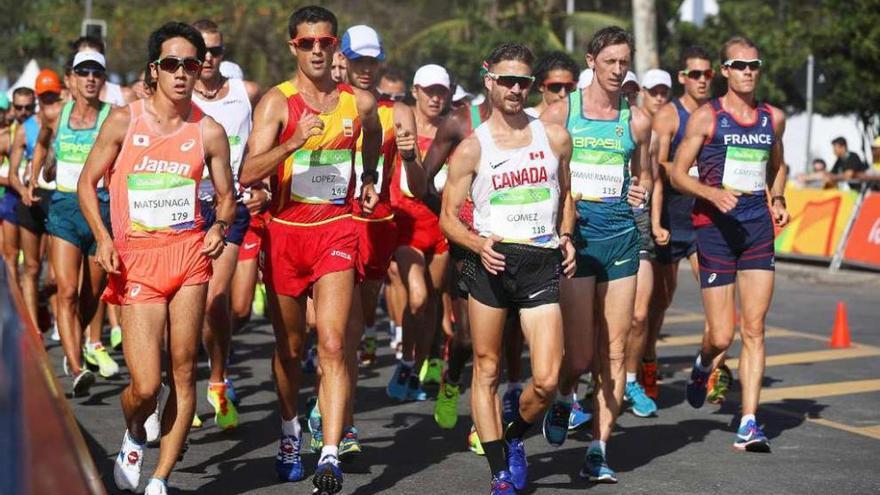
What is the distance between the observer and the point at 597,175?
8.45m

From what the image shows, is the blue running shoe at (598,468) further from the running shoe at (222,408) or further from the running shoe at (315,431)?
the running shoe at (222,408)

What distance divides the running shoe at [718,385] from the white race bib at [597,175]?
2173 millimetres

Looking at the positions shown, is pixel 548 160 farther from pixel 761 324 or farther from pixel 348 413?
pixel 761 324

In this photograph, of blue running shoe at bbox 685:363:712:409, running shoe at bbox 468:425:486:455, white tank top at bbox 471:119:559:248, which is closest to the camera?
white tank top at bbox 471:119:559:248

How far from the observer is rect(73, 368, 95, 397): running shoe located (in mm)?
10281

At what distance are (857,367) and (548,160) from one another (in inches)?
240

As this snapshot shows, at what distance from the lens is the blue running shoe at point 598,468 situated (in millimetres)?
7918

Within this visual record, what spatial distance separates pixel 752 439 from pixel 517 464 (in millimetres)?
1802

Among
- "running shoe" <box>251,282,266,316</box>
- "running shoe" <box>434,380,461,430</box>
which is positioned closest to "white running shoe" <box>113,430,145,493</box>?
"running shoe" <box>434,380,461,430</box>

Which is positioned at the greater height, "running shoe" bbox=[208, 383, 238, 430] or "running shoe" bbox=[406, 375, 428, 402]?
"running shoe" bbox=[208, 383, 238, 430]

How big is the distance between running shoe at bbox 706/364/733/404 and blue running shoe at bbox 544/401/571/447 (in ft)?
7.04

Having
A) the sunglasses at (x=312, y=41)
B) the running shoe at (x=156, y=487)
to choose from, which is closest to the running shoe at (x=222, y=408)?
the running shoe at (x=156, y=487)

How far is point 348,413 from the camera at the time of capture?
8078 mm

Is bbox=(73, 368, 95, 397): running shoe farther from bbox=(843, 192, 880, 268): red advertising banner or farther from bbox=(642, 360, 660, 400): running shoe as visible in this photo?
bbox=(843, 192, 880, 268): red advertising banner
